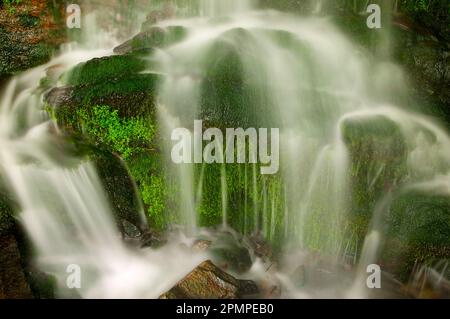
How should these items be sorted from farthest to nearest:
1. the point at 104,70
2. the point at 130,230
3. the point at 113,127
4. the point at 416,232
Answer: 1. the point at 104,70
2. the point at 130,230
3. the point at 113,127
4. the point at 416,232

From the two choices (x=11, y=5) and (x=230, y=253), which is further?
(x=11, y=5)

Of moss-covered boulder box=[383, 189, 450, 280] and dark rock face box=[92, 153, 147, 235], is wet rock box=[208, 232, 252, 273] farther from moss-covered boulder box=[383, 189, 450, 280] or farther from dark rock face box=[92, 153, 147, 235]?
moss-covered boulder box=[383, 189, 450, 280]

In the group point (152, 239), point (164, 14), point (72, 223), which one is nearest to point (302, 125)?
point (152, 239)

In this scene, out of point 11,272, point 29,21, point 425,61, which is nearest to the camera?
point 11,272

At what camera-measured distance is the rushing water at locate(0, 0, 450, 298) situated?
21.7ft

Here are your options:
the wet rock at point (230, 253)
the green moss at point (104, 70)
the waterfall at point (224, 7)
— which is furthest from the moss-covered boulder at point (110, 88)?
the waterfall at point (224, 7)

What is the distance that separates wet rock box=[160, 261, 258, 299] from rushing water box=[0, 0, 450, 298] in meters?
0.57

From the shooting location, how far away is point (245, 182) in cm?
682

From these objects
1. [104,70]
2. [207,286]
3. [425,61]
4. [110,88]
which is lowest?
[207,286]

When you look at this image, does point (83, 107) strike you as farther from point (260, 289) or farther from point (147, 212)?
point (260, 289)

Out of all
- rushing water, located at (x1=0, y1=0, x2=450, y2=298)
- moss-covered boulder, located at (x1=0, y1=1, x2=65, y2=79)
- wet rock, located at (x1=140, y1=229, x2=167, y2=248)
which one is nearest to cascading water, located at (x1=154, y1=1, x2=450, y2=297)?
rushing water, located at (x1=0, y1=0, x2=450, y2=298)

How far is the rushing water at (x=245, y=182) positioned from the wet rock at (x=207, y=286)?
57 centimetres

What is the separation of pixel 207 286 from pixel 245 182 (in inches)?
66.6

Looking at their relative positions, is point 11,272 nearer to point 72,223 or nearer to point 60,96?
point 72,223
